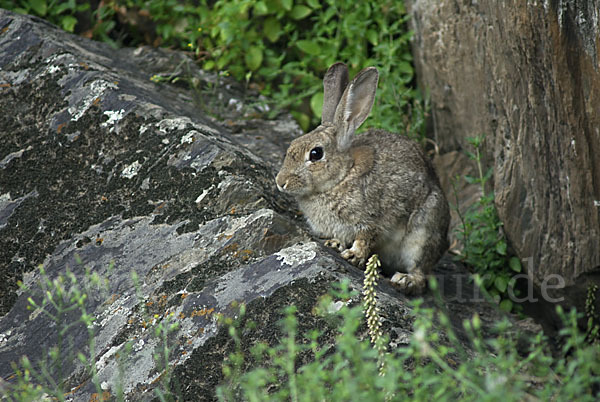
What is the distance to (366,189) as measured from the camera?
5.00 m

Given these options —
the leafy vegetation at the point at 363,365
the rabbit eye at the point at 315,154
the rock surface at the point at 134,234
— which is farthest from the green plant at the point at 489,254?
the rabbit eye at the point at 315,154

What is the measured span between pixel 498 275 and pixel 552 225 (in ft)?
3.04

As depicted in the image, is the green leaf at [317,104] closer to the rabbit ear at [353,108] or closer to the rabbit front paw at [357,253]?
the rabbit ear at [353,108]

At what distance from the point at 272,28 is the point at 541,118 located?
3.52 meters

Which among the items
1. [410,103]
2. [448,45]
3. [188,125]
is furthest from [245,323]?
[410,103]

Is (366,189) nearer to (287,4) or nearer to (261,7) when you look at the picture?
(261,7)

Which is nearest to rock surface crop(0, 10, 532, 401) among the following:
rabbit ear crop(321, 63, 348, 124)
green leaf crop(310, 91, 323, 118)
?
rabbit ear crop(321, 63, 348, 124)

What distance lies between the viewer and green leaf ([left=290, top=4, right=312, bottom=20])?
7.36 metres

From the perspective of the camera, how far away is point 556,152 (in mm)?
4746

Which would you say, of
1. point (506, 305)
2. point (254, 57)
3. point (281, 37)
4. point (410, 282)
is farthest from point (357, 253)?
point (281, 37)

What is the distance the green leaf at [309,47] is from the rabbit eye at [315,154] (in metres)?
2.40

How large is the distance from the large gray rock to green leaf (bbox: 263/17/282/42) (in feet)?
5.94

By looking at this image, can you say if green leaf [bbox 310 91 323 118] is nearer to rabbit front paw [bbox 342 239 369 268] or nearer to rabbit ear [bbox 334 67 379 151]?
rabbit ear [bbox 334 67 379 151]

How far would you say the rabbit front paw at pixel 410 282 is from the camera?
4859mm
